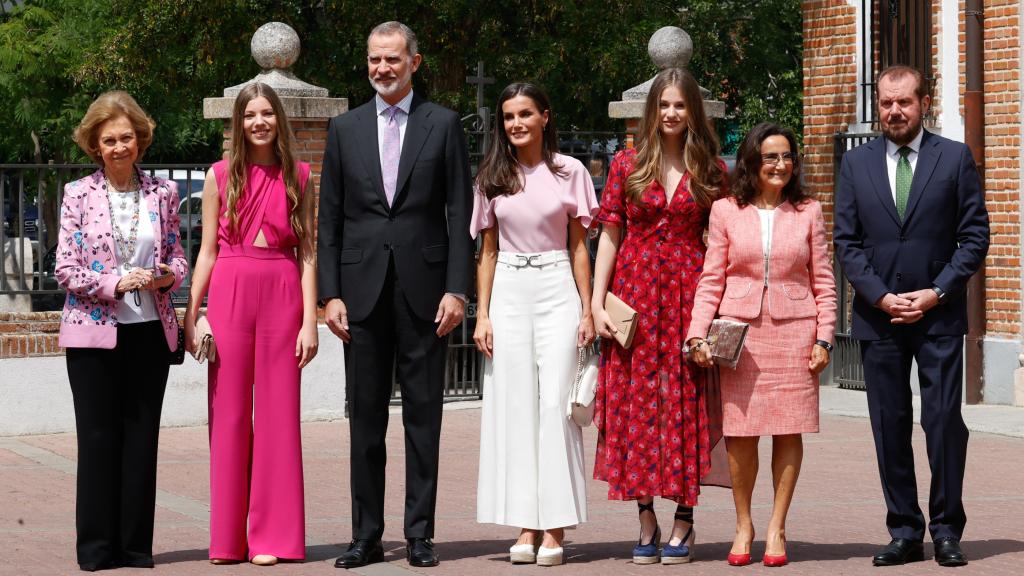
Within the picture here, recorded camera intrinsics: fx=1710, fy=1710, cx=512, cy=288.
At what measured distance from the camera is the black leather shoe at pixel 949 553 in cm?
708

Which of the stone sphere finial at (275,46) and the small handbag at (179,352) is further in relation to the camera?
the stone sphere finial at (275,46)

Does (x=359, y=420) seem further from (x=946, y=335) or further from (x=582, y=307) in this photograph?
(x=946, y=335)

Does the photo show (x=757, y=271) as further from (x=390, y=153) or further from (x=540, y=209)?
(x=390, y=153)

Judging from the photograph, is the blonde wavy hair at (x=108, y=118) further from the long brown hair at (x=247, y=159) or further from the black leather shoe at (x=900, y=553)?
the black leather shoe at (x=900, y=553)

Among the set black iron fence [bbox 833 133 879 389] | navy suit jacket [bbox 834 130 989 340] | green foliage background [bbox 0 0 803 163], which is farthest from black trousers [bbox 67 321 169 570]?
green foliage background [bbox 0 0 803 163]

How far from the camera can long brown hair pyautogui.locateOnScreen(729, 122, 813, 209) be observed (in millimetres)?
7172

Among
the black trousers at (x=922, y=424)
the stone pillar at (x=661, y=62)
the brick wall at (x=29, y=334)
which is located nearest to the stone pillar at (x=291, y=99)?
the brick wall at (x=29, y=334)

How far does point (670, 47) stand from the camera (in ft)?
42.8

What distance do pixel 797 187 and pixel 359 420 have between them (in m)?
2.11

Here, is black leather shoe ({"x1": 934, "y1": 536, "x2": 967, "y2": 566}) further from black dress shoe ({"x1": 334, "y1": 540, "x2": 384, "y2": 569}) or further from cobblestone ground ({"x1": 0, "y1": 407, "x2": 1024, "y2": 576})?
black dress shoe ({"x1": 334, "y1": 540, "x2": 384, "y2": 569})

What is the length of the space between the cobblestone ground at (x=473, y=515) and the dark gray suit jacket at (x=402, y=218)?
118cm

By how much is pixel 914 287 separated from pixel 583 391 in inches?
57.8

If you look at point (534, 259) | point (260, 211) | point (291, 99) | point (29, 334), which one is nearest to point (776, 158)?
point (534, 259)


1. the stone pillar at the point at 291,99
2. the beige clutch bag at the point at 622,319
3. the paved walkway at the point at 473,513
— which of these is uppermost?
the stone pillar at the point at 291,99
